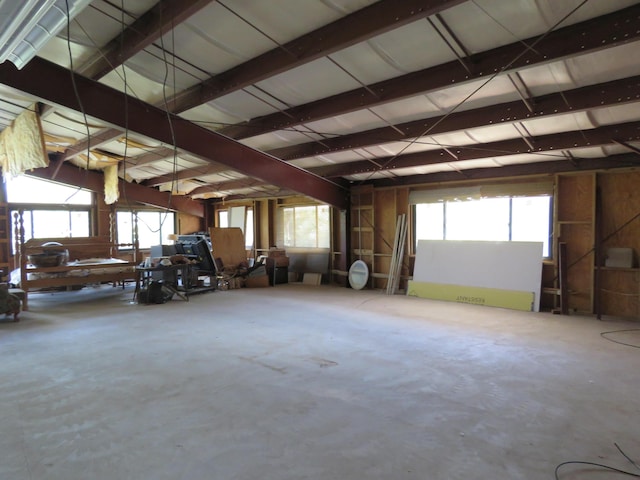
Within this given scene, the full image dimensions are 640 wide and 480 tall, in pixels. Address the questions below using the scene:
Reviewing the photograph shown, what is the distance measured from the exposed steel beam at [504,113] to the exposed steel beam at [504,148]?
3.78 feet

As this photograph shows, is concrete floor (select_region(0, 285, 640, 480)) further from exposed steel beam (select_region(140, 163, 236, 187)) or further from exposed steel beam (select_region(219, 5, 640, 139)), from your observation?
exposed steel beam (select_region(140, 163, 236, 187))

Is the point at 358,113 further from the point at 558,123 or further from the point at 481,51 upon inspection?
the point at 558,123

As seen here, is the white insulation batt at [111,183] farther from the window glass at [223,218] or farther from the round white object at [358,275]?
the round white object at [358,275]

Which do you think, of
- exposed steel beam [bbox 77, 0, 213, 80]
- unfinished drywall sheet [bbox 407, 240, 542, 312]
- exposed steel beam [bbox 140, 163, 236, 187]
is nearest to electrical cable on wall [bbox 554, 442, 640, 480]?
exposed steel beam [bbox 77, 0, 213, 80]

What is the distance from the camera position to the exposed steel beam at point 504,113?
11.5 ft

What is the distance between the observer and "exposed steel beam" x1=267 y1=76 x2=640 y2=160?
3520mm

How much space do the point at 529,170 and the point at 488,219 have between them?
1.12 meters

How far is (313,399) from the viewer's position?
283 cm

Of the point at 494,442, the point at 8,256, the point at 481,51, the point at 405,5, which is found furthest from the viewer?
the point at 8,256

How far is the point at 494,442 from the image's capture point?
2264 millimetres

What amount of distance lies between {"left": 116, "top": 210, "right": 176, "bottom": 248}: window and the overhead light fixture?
8.71 metres

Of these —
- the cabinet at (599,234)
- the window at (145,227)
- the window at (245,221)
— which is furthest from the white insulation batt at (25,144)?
the cabinet at (599,234)

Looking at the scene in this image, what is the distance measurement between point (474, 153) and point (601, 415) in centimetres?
426

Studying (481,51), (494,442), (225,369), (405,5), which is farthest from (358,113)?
(494,442)
